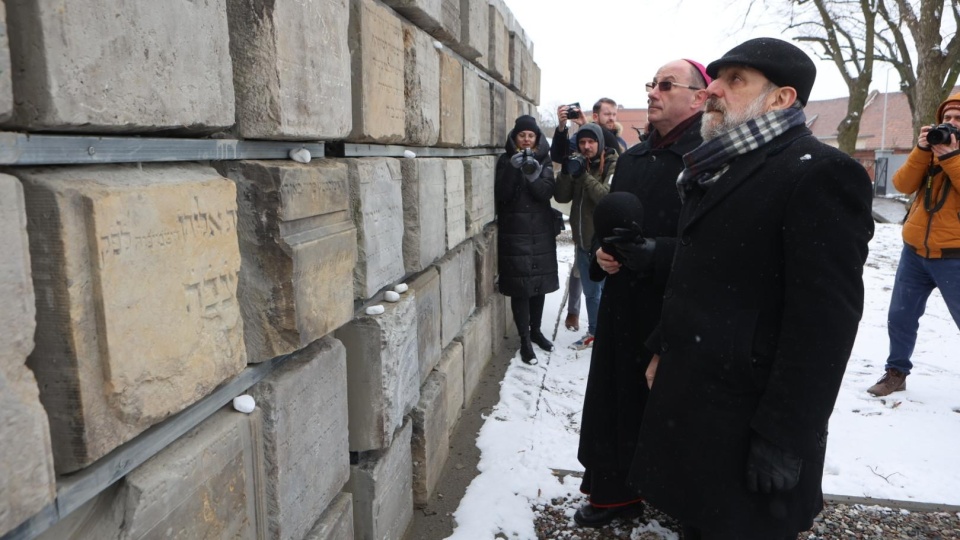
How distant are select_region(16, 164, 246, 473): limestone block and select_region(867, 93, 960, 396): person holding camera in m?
3.99

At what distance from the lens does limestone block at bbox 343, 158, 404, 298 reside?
2250 millimetres

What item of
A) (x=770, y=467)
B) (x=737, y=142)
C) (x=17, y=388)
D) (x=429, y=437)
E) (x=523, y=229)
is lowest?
(x=429, y=437)

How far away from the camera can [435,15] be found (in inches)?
122

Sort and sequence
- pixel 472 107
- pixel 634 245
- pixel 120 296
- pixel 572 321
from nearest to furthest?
pixel 120 296 < pixel 634 245 < pixel 472 107 < pixel 572 321

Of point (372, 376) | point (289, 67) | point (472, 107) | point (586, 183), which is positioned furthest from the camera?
point (586, 183)

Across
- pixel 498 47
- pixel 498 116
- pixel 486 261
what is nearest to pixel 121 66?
pixel 486 261

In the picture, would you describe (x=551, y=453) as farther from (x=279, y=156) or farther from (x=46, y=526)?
(x=46, y=526)

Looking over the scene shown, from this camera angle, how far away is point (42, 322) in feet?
3.40

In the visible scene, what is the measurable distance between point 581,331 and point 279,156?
4.44m

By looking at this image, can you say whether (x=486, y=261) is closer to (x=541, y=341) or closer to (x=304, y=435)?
(x=541, y=341)

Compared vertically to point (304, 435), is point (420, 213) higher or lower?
higher

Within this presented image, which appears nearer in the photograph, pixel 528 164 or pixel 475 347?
pixel 475 347

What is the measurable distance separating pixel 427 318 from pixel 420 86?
3.44 feet

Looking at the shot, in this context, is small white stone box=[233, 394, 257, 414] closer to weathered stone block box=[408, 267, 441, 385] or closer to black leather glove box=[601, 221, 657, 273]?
weathered stone block box=[408, 267, 441, 385]
